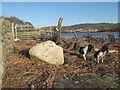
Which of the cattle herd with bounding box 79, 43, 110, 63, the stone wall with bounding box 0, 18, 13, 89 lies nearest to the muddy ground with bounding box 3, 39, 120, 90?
the cattle herd with bounding box 79, 43, 110, 63

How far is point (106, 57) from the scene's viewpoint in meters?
12.5

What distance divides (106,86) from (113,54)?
187 inches

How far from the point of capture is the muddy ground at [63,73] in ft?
29.7

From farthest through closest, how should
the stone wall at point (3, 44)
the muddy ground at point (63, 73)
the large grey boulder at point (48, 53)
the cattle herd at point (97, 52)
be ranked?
the cattle herd at point (97, 52) < the large grey boulder at point (48, 53) < the stone wall at point (3, 44) < the muddy ground at point (63, 73)

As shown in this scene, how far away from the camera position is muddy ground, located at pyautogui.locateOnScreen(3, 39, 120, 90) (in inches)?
356

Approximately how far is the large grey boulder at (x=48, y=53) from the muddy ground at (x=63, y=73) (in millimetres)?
261

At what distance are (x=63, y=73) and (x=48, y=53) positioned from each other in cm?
153

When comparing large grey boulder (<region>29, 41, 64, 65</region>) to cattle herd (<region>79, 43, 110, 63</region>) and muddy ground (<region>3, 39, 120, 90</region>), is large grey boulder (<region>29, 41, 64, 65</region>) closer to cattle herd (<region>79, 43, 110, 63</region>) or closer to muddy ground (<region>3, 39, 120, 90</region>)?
muddy ground (<region>3, 39, 120, 90</region>)

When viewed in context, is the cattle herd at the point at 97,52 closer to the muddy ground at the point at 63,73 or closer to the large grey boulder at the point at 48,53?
the muddy ground at the point at 63,73

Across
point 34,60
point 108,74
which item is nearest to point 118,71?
point 108,74

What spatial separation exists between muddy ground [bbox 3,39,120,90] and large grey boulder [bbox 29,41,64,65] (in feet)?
0.86

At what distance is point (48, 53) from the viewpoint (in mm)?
11406

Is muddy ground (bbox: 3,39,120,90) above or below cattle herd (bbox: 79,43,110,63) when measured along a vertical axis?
below

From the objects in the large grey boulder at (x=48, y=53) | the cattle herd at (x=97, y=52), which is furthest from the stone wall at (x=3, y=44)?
the cattle herd at (x=97, y=52)
